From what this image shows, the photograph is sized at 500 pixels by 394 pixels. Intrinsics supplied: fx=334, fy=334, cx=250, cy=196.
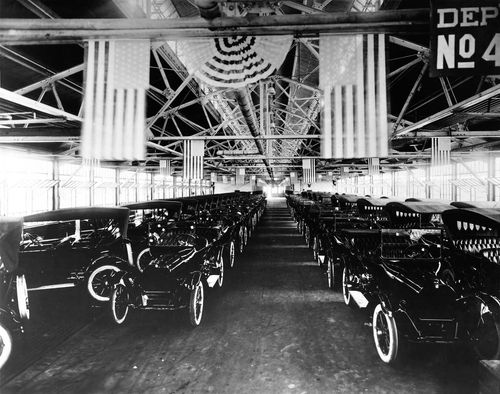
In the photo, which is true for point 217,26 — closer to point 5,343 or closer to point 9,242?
point 9,242

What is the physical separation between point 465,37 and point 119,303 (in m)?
5.80

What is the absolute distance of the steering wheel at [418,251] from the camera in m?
6.25

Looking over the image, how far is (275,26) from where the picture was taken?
10.2ft

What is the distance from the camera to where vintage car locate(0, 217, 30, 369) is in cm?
423

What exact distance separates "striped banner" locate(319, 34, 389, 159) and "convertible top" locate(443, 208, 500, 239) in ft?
7.04

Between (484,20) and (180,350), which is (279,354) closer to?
(180,350)

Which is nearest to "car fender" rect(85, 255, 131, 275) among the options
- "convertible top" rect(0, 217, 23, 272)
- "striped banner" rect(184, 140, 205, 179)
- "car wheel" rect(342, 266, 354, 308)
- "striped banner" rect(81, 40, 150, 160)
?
"convertible top" rect(0, 217, 23, 272)

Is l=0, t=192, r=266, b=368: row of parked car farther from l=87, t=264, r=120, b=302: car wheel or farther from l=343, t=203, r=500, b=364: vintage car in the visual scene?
l=343, t=203, r=500, b=364: vintage car

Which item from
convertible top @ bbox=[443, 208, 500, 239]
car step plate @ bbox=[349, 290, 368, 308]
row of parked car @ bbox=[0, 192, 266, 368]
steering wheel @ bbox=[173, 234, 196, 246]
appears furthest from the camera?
steering wheel @ bbox=[173, 234, 196, 246]

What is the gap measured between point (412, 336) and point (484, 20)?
3355mm

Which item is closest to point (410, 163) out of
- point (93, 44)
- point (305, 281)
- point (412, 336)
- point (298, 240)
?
point (298, 240)

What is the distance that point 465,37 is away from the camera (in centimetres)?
296

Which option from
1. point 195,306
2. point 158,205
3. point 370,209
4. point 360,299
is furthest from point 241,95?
point 370,209

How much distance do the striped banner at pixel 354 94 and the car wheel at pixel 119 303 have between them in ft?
13.2
